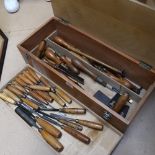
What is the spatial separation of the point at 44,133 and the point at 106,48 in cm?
40

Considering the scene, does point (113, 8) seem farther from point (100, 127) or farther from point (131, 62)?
point (100, 127)

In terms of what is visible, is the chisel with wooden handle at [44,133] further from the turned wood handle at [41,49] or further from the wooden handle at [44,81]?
the turned wood handle at [41,49]

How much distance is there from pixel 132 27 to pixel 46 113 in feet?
1.50

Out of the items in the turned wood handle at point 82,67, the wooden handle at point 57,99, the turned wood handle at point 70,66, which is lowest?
the wooden handle at point 57,99

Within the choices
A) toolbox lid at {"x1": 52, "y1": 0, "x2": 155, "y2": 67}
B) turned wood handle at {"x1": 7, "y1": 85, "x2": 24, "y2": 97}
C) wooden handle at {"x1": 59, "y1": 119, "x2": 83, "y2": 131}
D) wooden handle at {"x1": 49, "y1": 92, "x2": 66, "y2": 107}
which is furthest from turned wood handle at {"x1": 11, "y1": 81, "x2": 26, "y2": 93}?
toolbox lid at {"x1": 52, "y1": 0, "x2": 155, "y2": 67}

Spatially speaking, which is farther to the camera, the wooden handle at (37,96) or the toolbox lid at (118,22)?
the wooden handle at (37,96)

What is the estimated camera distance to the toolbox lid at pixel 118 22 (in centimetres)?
65

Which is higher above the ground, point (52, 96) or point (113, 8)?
point (113, 8)

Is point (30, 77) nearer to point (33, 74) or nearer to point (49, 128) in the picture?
point (33, 74)

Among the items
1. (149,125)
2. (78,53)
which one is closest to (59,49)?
(78,53)

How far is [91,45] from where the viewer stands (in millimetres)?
895

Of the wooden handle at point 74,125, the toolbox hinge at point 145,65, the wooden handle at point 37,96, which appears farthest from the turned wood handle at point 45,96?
the toolbox hinge at point 145,65

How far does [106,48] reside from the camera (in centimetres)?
84

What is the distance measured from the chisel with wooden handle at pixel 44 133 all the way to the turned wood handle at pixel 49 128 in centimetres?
1
